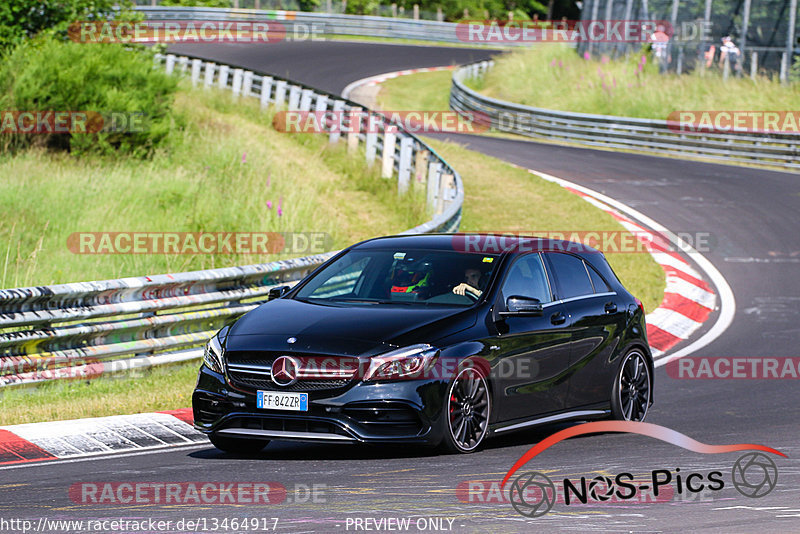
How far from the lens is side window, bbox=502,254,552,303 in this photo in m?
8.80

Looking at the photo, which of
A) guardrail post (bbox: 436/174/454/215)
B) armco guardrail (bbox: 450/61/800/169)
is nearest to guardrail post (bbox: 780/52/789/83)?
armco guardrail (bbox: 450/61/800/169)

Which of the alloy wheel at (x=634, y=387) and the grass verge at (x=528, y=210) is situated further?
the grass verge at (x=528, y=210)

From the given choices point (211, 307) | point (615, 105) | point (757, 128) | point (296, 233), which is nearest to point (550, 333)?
point (211, 307)

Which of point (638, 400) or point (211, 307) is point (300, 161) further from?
point (638, 400)

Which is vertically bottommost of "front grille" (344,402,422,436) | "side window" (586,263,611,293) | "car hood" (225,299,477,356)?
"front grille" (344,402,422,436)

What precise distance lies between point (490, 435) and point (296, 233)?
1030 cm

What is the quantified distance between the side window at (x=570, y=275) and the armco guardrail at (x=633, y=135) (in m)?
20.2

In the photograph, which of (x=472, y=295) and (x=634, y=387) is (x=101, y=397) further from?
(x=634, y=387)

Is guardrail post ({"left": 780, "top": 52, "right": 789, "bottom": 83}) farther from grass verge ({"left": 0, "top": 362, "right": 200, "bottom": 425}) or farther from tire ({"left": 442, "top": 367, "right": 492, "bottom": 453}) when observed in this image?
tire ({"left": 442, "top": 367, "right": 492, "bottom": 453})

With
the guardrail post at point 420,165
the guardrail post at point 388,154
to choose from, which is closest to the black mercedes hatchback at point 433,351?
the guardrail post at point 420,165

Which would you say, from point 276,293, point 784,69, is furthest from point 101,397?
point 784,69

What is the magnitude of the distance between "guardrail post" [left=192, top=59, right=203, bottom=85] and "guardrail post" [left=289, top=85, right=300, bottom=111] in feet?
19.9

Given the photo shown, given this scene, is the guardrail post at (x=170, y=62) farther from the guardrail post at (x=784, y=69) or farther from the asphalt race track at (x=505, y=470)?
the asphalt race track at (x=505, y=470)

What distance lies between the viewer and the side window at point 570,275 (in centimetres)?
938
